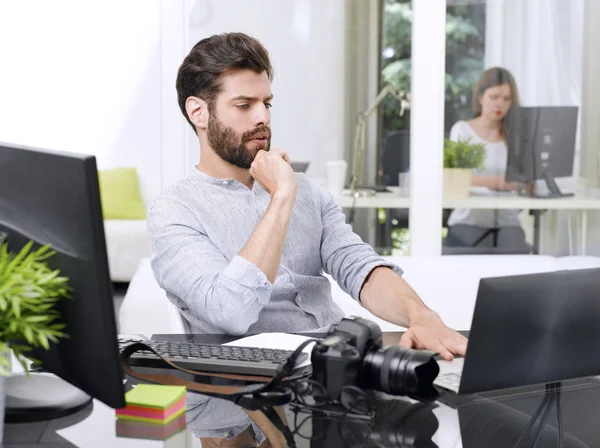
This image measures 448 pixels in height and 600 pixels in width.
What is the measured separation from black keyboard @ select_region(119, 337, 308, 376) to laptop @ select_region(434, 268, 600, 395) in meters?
0.29

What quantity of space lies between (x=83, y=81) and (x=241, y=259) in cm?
489

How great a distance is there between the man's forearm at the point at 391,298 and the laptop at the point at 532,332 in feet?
1.80

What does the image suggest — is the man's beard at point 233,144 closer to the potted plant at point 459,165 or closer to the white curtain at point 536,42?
the potted plant at point 459,165

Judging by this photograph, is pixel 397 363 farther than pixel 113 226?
No

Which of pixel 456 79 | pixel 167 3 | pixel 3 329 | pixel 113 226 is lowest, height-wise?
pixel 113 226

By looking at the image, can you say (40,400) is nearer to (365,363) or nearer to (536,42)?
(365,363)

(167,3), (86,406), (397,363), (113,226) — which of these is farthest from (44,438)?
(113,226)

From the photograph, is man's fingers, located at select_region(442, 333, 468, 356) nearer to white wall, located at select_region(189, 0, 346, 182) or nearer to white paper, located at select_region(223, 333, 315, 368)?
white paper, located at select_region(223, 333, 315, 368)

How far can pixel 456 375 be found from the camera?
5.09 ft

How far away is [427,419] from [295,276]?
100 cm

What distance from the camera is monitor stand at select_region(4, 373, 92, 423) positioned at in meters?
1.34

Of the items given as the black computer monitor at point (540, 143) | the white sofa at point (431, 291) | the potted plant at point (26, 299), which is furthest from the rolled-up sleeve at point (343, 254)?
the black computer monitor at point (540, 143)

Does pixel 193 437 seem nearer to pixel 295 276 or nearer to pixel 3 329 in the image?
pixel 3 329

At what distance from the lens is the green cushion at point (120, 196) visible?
6.29 m
